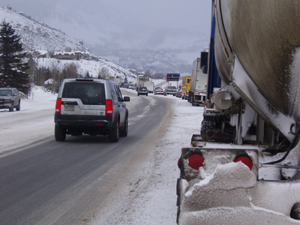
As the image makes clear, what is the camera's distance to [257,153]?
130 inches

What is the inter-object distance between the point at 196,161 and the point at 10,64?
5442 centimetres

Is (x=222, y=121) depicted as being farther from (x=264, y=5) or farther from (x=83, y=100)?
(x=83, y=100)

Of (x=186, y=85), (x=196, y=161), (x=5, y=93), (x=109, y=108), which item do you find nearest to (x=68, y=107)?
(x=109, y=108)

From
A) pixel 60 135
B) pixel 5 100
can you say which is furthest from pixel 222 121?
pixel 5 100

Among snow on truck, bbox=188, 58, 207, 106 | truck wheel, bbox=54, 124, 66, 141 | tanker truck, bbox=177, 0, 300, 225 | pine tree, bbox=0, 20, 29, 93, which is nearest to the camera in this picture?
tanker truck, bbox=177, 0, 300, 225

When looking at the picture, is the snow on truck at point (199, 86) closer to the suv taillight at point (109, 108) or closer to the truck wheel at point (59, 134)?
the suv taillight at point (109, 108)

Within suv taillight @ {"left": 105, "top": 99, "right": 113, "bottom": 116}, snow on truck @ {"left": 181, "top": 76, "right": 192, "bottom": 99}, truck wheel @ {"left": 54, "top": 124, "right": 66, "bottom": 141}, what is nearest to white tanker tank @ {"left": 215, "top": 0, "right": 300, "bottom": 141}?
suv taillight @ {"left": 105, "top": 99, "right": 113, "bottom": 116}

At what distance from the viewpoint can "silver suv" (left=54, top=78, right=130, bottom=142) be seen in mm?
10617

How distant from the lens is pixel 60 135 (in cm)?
1115

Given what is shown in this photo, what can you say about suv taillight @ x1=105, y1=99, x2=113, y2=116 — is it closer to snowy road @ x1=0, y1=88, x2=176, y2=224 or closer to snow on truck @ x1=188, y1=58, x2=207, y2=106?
snowy road @ x1=0, y1=88, x2=176, y2=224

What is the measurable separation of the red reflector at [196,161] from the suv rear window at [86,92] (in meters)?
7.62

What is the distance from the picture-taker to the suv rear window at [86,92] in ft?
35.2

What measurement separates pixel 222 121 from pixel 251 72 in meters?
3.13

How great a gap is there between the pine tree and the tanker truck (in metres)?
50.8
